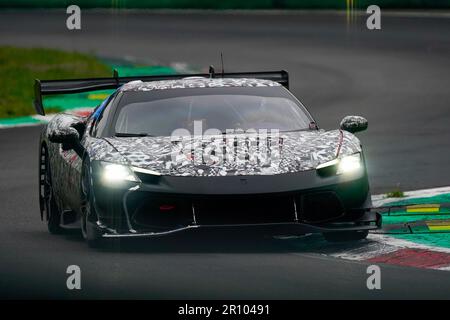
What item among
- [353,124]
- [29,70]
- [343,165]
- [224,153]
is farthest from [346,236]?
[29,70]

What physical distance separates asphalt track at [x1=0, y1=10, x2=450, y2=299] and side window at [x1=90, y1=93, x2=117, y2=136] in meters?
0.87

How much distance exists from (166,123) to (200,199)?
4.41 feet

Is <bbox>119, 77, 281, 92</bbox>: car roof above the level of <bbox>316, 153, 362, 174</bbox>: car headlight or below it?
above

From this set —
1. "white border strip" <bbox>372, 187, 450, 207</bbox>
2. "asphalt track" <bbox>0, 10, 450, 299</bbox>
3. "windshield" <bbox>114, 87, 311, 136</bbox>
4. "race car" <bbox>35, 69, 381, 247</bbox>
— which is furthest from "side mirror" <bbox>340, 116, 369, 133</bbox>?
"white border strip" <bbox>372, 187, 450, 207</bbox>

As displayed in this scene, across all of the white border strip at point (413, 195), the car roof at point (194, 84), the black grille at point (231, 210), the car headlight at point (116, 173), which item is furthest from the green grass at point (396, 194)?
the car headlight at point (116, 173)

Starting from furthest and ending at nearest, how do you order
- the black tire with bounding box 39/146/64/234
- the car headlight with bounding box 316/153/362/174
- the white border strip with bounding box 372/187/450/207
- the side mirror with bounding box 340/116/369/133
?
the white border strip with bounding box 372/187/450/207
the black tire with bounding box 39/146/64/234
the side mirror with bounding box 340/116/369/133
the car headlight with bounding box 316/153/362/174

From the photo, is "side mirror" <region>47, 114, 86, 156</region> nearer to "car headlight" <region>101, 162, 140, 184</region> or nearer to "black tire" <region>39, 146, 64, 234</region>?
"black tire" <region>39, 146, 64, 234</region>

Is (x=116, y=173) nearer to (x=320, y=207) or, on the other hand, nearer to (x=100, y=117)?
(x=320, y=207)

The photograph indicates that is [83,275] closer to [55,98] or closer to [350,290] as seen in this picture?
[350,290]

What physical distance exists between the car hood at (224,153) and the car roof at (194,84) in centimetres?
118

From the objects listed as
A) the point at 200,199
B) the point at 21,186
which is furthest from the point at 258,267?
the point at 21,186

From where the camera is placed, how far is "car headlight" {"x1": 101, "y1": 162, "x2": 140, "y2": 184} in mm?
11219

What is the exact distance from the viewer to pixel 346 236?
1198cm
